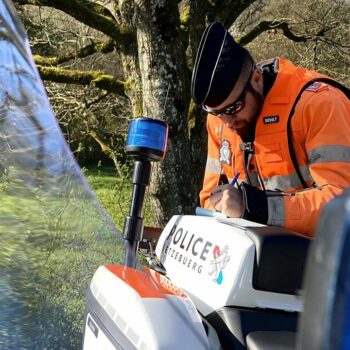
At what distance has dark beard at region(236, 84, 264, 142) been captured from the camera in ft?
8.89

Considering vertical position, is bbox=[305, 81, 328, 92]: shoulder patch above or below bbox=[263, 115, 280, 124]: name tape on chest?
above

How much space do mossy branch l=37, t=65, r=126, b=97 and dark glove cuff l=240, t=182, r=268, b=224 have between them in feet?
16.5

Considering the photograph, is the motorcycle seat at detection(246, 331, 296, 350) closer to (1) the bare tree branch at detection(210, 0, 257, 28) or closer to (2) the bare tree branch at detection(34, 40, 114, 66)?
(1) the bare tree branch at detection(210, 0, 257, 28)

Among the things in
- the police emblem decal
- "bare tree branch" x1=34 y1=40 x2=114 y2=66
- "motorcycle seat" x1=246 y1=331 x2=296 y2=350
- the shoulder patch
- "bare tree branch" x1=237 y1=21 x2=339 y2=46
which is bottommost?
"motorcycle seat" x1=246 y1=331 x2=296 y2=350

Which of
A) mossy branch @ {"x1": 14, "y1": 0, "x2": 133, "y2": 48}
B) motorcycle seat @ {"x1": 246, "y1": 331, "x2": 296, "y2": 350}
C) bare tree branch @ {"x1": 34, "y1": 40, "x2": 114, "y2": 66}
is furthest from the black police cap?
bare tree branch @ {"x1": 34, "y1": 40, "x2": 114, "y2": 66}

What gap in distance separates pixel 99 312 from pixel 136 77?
5.09 metres

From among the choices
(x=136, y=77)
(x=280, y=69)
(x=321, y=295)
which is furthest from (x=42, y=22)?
(x=321, y=295)

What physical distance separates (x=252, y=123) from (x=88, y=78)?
4874 mm

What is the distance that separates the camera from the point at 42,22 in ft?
30.9

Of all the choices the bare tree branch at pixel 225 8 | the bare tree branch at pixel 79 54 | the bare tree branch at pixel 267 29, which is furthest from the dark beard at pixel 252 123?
the bare tree branch at pixel 267 29

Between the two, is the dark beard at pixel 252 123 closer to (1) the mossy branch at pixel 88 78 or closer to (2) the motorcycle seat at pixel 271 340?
(2) the motorcycle seat at pixel 271 340

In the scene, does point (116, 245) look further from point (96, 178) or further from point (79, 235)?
point (96, 178)

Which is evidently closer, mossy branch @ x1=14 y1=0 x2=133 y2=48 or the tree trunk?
the tree trunk

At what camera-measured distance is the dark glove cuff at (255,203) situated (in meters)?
2.39
